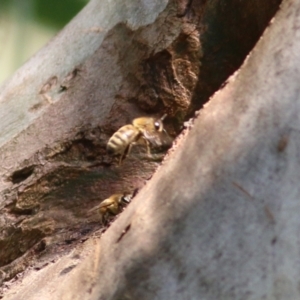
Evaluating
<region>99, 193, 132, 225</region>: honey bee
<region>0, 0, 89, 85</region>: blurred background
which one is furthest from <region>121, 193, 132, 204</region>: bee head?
<region>0, 0, 89, 85</region>: blurred background

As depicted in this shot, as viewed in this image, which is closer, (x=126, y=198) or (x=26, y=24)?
(x=126, y=198)

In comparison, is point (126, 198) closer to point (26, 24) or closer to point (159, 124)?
point (159, 124)

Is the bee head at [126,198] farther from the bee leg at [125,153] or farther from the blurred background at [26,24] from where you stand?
the blurred background at [26,24]

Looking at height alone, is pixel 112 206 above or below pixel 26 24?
below

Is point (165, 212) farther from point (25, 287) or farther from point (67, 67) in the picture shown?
point (67, 67)

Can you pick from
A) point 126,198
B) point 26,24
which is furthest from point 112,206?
point 26,24

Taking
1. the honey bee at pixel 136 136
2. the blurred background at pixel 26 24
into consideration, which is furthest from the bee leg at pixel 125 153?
the blurred background at pixel 26 24

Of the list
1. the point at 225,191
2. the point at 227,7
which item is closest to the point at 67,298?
the point at 225,191
